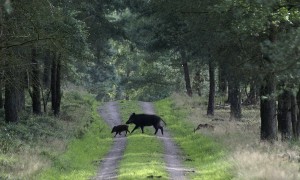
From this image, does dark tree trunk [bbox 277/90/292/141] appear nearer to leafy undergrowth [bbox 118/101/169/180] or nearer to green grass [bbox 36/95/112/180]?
leafy undergrowth [bbox 118/101/169/180]

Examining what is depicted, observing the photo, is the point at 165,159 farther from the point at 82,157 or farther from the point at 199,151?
the point at 82,157

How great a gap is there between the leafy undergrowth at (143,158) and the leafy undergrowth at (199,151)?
1.18m

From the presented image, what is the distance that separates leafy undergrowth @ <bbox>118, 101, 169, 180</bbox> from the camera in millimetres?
17500

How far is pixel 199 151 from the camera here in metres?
24.9

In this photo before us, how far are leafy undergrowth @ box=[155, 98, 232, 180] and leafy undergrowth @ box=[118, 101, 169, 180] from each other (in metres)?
1.18

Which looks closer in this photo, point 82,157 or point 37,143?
point 37,143

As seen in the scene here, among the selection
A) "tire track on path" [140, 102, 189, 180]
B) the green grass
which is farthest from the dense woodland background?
"tire track on path" [140, 102, 189, 180]

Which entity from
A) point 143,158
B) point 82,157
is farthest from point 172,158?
point 82,157

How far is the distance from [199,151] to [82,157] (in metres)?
5.24

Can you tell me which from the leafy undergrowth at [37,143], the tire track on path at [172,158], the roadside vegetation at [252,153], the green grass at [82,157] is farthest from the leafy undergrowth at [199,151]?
Answer: the leafy undergrowth at [37,143]

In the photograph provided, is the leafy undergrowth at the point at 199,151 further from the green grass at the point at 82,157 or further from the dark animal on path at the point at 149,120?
the green grass at the point at 82,157

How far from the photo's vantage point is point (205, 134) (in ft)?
93.6

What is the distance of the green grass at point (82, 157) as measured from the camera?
732 inches

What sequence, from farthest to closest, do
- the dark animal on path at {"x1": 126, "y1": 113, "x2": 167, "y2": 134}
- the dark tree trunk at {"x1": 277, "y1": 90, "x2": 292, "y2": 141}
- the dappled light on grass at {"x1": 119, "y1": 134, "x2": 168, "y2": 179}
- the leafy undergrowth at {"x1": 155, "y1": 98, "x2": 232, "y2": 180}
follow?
the dark animal on path at {"x1": 126, "y1": 113, "x2": 167, "y2": 134}
the dark tree trunk at {"x1": 277, "y1": 90, "x2": 292, "y2": 141}
the leafy undergrowth at {"x1": 155, "y1": 98, "x2": 232, "y2": 180}
the dappled light on grass at {"x1": 119, "y1": 134, "x2": 168, "y2": 179}
